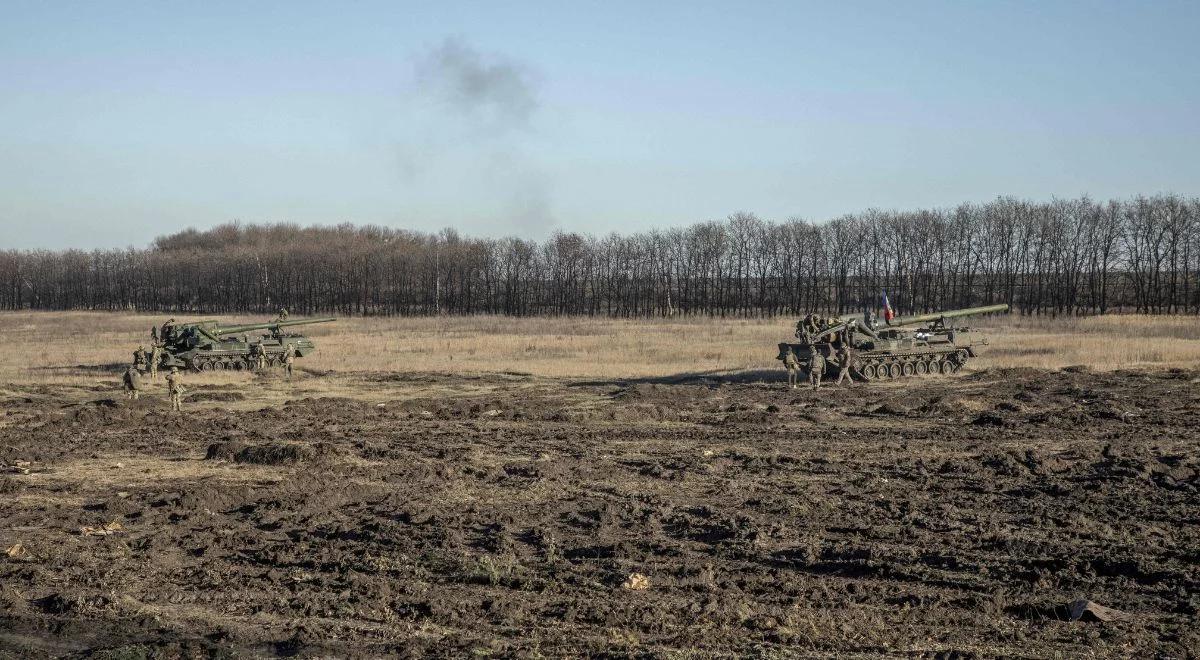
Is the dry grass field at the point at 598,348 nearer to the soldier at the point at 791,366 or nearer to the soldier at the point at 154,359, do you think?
the soldier at the point at 154,359

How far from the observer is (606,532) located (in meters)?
11.6

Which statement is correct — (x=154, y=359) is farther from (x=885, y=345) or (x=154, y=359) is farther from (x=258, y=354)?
(x=885, y=345)

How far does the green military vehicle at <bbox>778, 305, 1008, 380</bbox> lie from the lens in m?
27.5

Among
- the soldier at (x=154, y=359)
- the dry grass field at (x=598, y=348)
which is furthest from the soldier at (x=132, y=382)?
the dry grass field at (x=598, y=348)

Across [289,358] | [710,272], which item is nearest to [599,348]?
[289,358]

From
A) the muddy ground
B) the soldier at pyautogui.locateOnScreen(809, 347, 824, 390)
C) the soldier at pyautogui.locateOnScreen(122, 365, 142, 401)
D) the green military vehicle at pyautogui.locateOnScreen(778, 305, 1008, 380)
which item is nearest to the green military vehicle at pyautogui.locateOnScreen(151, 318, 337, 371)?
the soldier at pyautogui.locateOnScreen(122, 365, 142, 401)

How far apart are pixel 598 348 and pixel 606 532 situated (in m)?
29.2

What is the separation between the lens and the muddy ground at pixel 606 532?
838 cm

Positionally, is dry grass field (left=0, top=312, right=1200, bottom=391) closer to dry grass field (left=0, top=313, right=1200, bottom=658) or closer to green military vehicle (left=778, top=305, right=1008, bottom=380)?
green military vehicle (left=778, top=305, right=1008, bottom=380)

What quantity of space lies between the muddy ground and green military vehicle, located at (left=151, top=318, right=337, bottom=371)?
31.6ft

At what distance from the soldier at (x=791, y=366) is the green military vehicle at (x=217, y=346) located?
14.4 meters

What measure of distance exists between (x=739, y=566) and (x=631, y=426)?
9970mm

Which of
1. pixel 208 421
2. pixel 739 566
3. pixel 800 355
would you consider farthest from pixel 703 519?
pixel 800 355

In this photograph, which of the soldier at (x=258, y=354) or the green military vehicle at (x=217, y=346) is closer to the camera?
the green military vehicle at (x=217, y=346)
